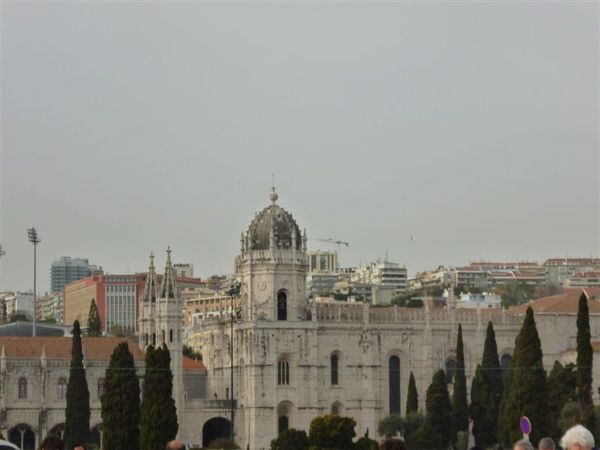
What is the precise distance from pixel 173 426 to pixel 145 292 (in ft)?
90.5

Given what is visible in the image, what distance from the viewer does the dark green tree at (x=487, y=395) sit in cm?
8356

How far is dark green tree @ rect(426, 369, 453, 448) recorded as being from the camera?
82.7 metres

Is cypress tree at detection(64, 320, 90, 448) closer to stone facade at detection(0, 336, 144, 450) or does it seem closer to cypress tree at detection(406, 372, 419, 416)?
stone facade at detection(0, 336, 144, 450)

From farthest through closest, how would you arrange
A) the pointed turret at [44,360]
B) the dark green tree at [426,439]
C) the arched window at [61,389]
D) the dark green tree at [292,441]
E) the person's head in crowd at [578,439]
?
1. the arched window at [61,389]
2. the pointed turret at [44,360]
3. the dark green tree at [426,439]
4. the dark green tree at [292,441]
5. the person's head in crowd at [578,439]

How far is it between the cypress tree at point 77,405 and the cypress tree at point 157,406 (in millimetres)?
7053

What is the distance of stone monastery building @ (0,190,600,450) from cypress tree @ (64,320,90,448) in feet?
23.3

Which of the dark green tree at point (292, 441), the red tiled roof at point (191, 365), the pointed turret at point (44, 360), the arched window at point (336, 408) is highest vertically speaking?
the pointed turret at point (44, 360)

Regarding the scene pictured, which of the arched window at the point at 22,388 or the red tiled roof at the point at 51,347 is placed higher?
the red tiled roof at the point at 51,347

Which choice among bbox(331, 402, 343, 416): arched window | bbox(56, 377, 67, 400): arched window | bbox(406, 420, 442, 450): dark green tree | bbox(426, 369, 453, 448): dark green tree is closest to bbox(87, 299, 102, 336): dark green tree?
bbox(331, 402, 343, 416): arched window

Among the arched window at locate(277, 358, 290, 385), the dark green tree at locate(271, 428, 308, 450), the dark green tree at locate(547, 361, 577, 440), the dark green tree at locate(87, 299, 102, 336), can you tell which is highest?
the dark green tree at locate(87, 299, 102, 336)

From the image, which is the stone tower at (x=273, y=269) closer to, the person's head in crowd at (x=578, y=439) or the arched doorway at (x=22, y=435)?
the arched doorway at (x=22, y=435)

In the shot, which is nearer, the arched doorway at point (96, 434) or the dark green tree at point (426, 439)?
the dark green tree at point (426, 439)

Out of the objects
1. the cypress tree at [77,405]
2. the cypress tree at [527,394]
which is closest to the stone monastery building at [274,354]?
the cypress tree at [77,405]

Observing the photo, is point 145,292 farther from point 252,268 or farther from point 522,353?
point 522,353
